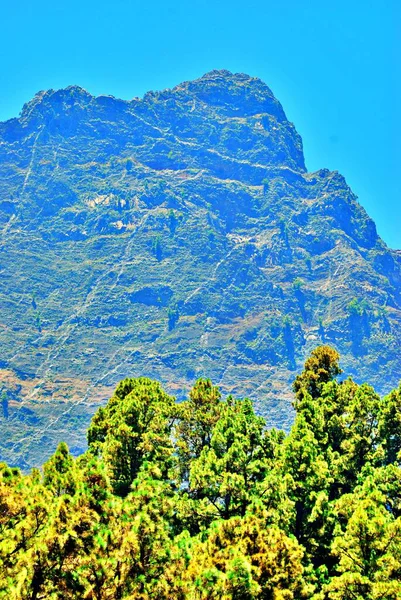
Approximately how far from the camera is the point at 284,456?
2911 centimetres

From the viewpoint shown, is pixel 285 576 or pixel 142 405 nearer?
pixel 285 576


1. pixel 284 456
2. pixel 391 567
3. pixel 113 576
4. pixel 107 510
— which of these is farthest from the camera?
pixel 284 456

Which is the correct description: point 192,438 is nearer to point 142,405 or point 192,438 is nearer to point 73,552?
point 142,405

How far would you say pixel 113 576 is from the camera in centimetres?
1606

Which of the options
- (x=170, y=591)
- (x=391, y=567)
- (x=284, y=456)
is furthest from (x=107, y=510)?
(x=284, y=456)

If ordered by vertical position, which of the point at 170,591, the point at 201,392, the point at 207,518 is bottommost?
the point at 170,591

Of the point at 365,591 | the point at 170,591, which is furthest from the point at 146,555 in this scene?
the point at 365,591

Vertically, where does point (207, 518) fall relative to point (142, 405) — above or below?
below

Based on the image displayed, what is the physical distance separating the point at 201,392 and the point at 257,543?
18.0 metres

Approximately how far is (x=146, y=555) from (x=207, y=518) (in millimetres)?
10435

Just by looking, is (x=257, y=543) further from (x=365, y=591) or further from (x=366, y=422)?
(x=366, y=422)

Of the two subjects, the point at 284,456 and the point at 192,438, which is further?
the point at 192,438

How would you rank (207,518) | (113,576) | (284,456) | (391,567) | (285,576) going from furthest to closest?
(284,456) → (207,518) → (391,567) → (285,576) → (113,576)

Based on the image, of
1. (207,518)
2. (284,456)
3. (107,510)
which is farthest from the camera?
(284,456)
